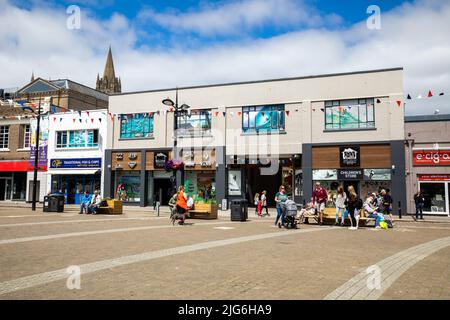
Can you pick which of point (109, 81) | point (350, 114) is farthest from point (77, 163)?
point (109, 81)

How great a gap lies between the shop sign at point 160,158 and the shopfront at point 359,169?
39.1ft

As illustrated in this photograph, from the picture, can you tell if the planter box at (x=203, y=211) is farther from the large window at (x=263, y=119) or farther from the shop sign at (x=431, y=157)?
the shop sign at (x=431, y=157)

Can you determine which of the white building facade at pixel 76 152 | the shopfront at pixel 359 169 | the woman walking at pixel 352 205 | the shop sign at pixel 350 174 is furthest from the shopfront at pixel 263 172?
the woman walking at pixel 352 205

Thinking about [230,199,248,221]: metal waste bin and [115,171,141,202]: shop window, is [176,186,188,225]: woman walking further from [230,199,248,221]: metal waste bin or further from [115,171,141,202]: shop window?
[115,171,141,202]: shop window

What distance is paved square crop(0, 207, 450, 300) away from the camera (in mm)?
5352

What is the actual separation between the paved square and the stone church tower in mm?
97641

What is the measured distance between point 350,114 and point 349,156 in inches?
123

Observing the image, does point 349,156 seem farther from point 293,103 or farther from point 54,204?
point 54,204

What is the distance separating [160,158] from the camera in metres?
31.6

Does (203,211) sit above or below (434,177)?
below

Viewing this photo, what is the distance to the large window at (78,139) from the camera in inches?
1350
